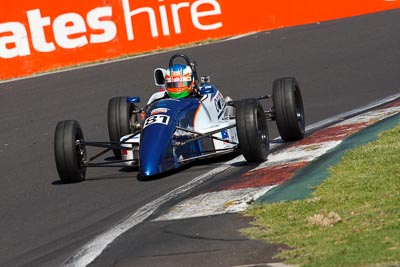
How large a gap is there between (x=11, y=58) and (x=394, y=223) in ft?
47.7

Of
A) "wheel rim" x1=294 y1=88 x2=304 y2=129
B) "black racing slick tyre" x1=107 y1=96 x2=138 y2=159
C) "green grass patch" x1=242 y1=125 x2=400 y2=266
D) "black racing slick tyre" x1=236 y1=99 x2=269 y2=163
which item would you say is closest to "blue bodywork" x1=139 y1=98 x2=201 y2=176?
"black racing slick tyre" x1=236 y1=99 x2=269 y2=163

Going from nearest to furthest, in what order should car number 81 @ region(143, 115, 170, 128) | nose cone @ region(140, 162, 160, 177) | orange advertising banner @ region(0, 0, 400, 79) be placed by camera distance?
nose cone @ region(140, 162, 160, 177) → car number 81 @ region(143, 115, 170, 128) → orange advertising banner @ region(0, 0, 400, 79)

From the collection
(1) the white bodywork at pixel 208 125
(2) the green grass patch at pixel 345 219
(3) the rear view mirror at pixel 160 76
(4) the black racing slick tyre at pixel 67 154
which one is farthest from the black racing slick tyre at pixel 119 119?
(2) the green grass patch at pixel 345 219

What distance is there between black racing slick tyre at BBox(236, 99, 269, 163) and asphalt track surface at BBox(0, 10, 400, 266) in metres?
0.23

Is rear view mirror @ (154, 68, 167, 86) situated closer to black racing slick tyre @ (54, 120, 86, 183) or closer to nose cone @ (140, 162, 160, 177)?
black racing slick tyre @ (54, 120, 86, 183)

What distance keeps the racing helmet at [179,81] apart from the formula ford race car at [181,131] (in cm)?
10

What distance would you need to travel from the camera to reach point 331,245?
6520mm

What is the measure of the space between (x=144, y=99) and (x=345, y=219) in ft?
31.8

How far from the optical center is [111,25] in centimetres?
2053

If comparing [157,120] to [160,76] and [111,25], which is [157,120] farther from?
[111,25]

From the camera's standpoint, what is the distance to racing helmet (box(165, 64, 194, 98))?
38.2ft

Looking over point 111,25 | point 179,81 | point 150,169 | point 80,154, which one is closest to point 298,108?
point 179,81

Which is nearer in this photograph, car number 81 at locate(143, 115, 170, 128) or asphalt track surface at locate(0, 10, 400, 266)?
asphalt track surface at locate(0, 10, 400, 266)

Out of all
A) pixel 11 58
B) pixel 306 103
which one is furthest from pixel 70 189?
pixel 11 58
